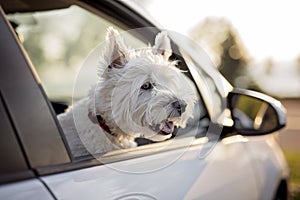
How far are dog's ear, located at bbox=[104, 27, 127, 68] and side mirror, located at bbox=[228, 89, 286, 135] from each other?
1.05 meters

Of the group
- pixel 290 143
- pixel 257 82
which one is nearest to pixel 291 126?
pixel 290 143

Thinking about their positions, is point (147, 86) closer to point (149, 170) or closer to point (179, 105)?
point (179, 105)

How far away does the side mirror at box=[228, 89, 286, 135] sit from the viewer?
3.57 metres

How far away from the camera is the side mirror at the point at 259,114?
11.7 feet

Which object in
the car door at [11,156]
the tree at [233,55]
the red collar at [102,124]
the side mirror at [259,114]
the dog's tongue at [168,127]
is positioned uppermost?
the car door at [11,156]

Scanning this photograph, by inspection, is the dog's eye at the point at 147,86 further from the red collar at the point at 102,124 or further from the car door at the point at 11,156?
the car door at the point at 11,156

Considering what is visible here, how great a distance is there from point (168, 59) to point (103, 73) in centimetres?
37

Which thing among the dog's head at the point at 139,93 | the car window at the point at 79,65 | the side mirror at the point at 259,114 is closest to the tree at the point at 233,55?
the side mirror at the point at 259,114

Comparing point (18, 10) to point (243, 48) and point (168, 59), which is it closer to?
point (168, 59)

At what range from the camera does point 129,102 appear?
102 inches

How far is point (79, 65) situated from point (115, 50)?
53 cm

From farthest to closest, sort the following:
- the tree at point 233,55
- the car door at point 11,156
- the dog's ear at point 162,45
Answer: the tree at point 233,55
the dog's ear at point 162,45
the car door at point 11,156

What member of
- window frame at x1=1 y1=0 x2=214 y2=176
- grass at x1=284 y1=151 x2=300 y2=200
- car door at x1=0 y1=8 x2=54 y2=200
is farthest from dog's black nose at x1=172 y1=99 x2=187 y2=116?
grass at x1=284 y1=151 x2=300 y2=200

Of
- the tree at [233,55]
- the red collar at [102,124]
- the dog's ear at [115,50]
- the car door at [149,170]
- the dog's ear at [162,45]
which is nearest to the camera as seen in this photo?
the car door at [149,170]
